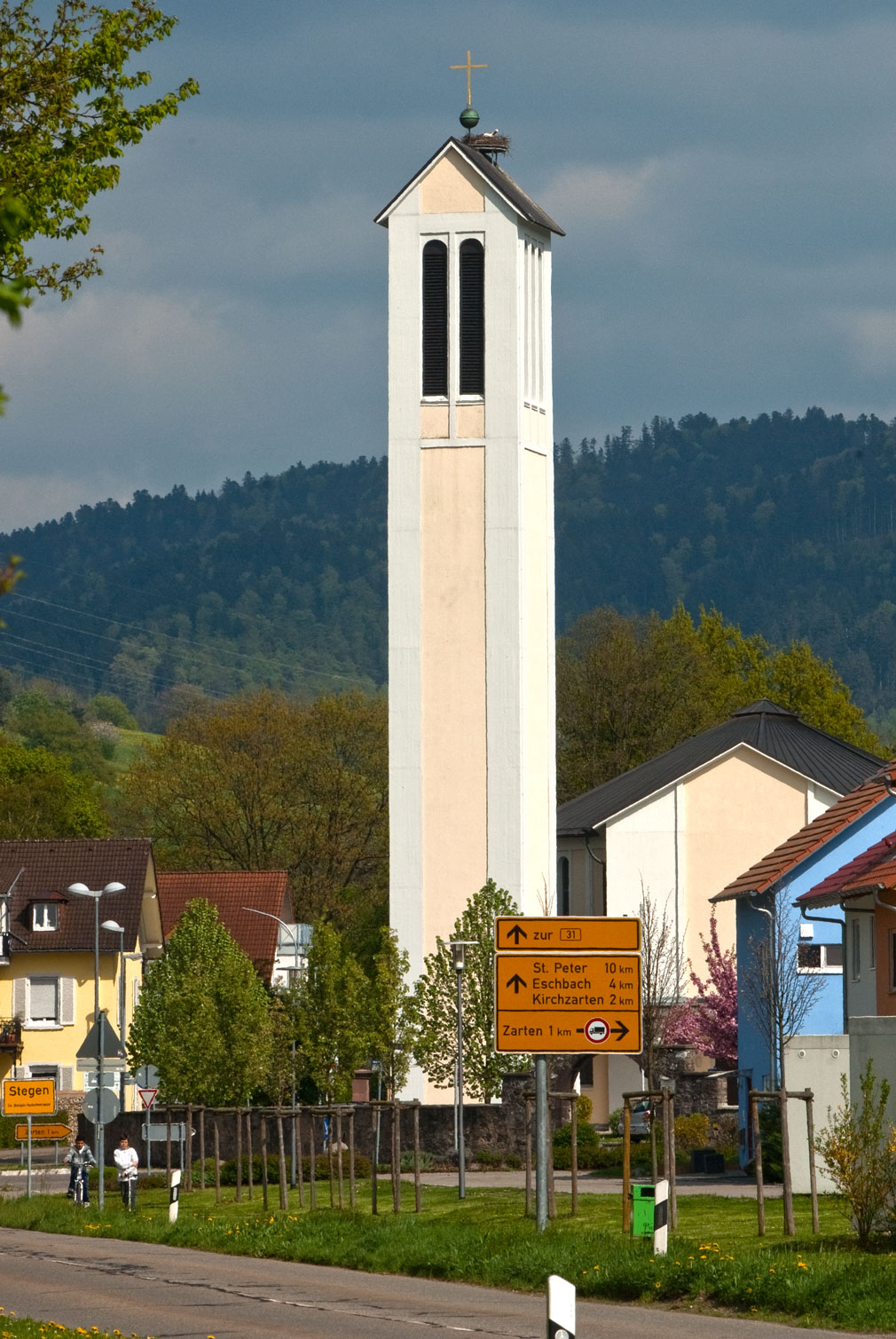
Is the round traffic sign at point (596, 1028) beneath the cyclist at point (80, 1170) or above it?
above

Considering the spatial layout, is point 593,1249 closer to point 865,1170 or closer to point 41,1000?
point 865,1170

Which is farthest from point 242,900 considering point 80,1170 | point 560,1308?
point 560,1308

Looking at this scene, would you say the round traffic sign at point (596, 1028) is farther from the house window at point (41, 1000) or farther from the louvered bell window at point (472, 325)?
the house window at point (41, 1000)

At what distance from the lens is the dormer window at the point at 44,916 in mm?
76938

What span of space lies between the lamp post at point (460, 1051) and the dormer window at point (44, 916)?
25.7m

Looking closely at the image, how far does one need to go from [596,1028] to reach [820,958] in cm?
2842

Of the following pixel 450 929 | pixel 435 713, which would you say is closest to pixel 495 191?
pixel 435 713

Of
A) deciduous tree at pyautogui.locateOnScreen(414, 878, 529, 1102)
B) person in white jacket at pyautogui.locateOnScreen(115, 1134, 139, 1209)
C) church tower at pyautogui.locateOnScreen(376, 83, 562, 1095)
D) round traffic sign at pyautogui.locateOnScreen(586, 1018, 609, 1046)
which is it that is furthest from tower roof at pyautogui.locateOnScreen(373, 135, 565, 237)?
round traffic sign at pyautogui.locateOnScreen(586, 1018, 609, 1046)

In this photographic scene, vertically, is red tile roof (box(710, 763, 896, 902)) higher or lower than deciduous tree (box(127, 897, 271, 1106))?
higher

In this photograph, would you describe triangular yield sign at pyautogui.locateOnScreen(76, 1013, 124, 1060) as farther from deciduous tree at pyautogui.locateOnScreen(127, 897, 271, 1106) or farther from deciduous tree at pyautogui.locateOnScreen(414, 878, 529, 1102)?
deciduous tree at pyautogui.locateOnScreen(414, 878, 529, 1102)

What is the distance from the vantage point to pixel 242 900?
79.7 m

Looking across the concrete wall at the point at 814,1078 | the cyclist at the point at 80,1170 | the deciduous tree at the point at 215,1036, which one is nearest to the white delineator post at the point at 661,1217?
the concrete wall at the point at 814,1078

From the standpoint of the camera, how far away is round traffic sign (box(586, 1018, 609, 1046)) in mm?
22031

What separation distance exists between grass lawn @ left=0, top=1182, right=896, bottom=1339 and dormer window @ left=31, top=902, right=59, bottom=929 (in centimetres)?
4186
